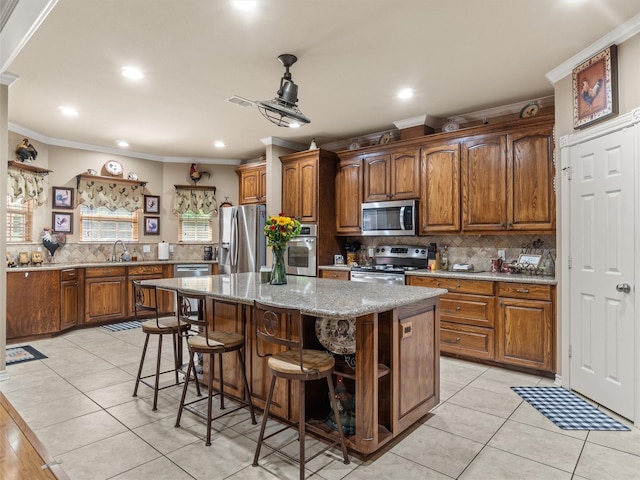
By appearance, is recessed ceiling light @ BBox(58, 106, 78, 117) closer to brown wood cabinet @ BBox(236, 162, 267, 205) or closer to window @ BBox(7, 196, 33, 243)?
window @ BBox(7, 196, 33, 243)

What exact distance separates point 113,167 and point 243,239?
2.47m

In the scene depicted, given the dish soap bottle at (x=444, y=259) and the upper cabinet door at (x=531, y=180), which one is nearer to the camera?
the upper cabinet door at (x=531, y=180)

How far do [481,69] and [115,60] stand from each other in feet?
10.4

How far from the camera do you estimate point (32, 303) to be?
4.81 metres

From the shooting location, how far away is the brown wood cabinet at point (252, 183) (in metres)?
6.23

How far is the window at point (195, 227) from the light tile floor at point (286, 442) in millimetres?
3857

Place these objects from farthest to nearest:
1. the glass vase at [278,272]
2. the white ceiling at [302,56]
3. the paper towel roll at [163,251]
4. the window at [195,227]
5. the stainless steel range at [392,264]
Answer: the window at [195,227] < the paper towel roll at [163,251] < the stainless steel range at [392,264] < the glass vase at [278,272] < the white ceiling at [302,56]

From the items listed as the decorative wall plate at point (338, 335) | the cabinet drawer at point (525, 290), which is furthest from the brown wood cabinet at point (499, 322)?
the decorative wall plate at point (338, 335)

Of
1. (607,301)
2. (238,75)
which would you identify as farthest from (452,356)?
(238,75)

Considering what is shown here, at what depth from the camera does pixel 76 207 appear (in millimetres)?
6000

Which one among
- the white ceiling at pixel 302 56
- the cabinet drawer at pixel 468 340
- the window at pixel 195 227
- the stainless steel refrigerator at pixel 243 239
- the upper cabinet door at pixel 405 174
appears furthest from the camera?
the window at pixel 195 227

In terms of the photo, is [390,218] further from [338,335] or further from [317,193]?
[338,335]

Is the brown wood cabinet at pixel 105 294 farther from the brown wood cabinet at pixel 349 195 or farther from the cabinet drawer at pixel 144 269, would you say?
the brown wood cabinet at pixel 349 195

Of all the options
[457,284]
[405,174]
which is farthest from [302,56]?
[457,284]
